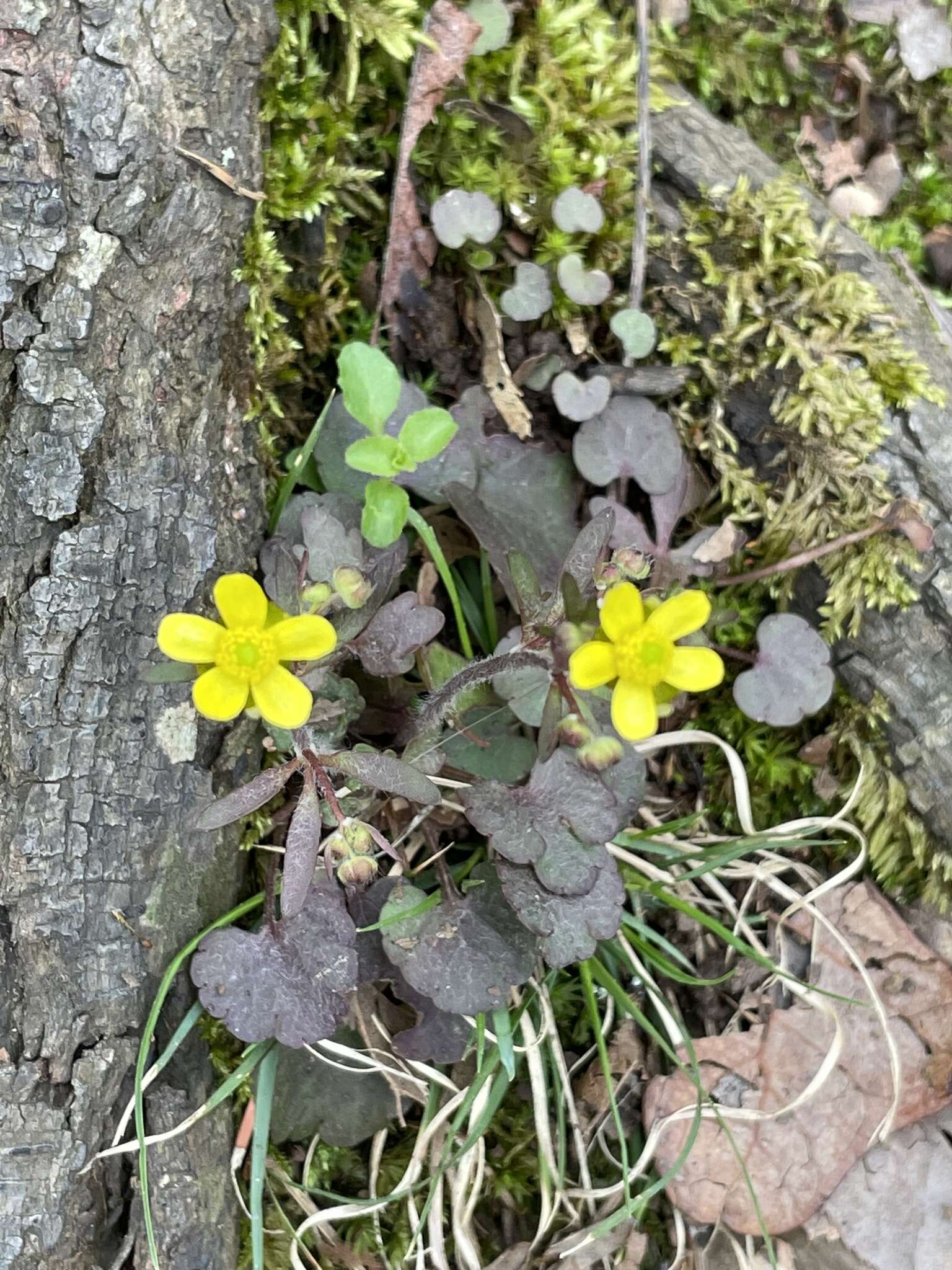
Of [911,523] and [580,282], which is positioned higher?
[580,282]

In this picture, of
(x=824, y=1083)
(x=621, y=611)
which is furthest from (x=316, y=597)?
(x=824, y=1083)

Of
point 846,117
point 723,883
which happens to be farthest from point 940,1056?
point 846,117

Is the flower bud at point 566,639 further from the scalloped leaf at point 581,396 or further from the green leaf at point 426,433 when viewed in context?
the scalloped leaf at point 581,396

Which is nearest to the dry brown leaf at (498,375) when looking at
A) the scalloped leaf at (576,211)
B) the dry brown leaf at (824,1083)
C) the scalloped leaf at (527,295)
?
the scalloped leaf at (527,295)

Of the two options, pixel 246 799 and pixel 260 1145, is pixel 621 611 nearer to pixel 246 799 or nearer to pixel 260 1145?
pixel 246 799

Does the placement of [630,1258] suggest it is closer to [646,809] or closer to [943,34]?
[646,809]
